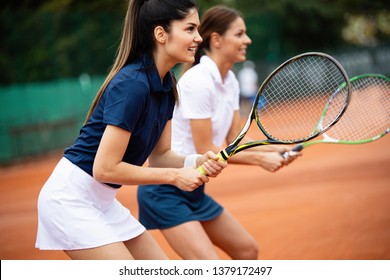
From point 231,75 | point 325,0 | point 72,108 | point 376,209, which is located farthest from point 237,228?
point 325,0

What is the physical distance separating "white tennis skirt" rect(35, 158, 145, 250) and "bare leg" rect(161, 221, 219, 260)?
75 centimetres

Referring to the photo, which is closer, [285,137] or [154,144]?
[154,144]

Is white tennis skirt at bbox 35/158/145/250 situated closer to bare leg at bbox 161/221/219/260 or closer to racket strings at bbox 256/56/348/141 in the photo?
bare leg at bbox 161/221/219/260

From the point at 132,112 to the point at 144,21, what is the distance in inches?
16.5

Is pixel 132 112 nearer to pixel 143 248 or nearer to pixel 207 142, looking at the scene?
pixel 143 248

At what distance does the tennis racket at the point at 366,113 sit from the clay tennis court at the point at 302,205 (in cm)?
112

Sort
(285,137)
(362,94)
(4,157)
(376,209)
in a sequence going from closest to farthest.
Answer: (285,137) < (362,94) < (376,209) < (4,157)

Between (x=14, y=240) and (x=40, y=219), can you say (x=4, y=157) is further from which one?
(x=40, y=219)

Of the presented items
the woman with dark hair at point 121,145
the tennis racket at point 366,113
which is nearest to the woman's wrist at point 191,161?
the woman with dark hair at point 121,145

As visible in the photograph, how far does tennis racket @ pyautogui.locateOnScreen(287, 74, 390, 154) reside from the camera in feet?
13.1

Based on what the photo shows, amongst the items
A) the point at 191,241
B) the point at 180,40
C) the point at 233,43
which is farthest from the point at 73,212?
the point at 233,43

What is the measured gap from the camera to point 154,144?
2.68 m

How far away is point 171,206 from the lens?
11.2 ft

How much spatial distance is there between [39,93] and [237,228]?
1019 centimetres
